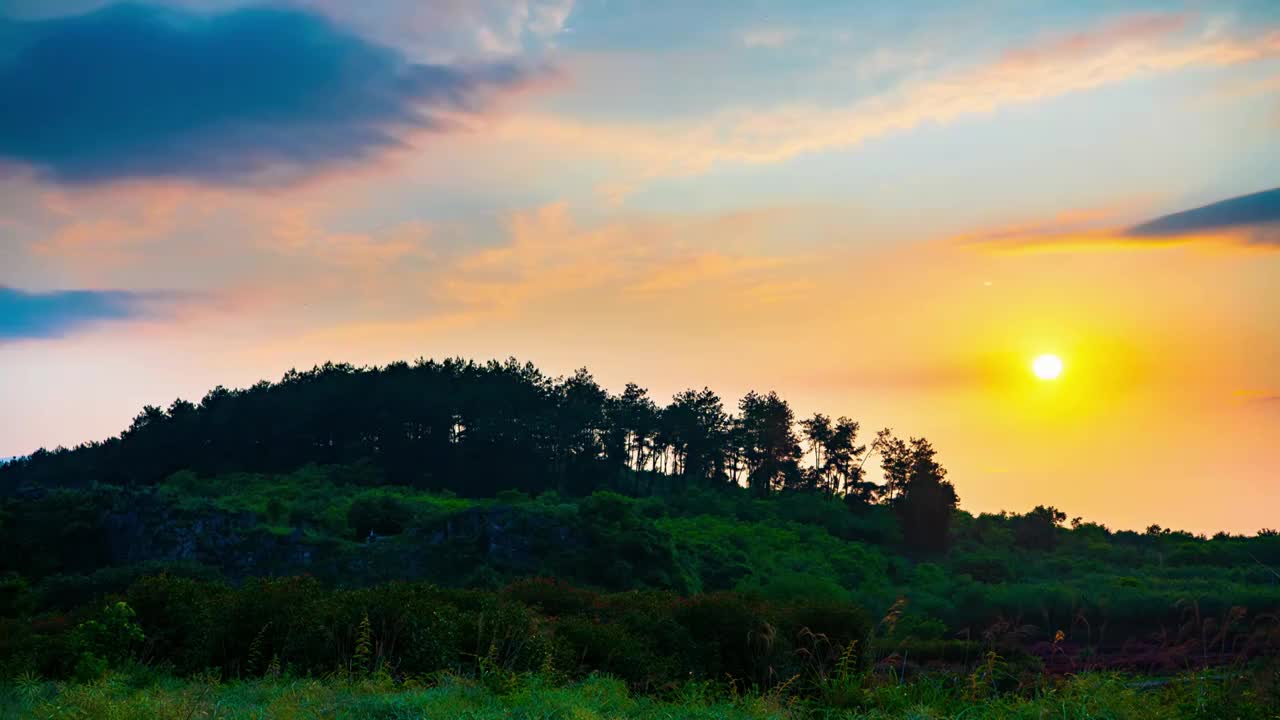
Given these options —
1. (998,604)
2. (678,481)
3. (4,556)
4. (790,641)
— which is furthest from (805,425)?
(790,641)

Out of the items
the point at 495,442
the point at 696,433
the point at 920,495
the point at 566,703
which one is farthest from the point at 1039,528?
the point at 566,703

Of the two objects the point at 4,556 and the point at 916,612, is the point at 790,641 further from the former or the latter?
the point at 4,556

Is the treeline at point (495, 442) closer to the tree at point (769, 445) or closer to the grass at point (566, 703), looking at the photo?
the tree at point (769, 445)

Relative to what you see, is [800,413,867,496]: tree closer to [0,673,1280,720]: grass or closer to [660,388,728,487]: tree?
[660,388,728,487]: tree

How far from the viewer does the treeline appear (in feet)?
199

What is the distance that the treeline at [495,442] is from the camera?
6056cm

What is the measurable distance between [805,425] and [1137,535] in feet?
79.1

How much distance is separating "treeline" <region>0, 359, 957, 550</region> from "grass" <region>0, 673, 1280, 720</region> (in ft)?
147

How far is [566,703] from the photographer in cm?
1029

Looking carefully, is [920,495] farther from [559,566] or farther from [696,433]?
[559,566]

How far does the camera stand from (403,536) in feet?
117

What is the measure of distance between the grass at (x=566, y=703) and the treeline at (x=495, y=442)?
44.8m

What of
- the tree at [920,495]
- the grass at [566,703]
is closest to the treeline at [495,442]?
the tree at [920,495]

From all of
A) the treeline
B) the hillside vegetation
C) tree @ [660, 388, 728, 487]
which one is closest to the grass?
the hillside vegetation
